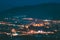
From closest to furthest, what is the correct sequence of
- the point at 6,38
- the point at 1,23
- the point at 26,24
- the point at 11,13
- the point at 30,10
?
the point at 6,38
the point at 1,23
the point at 26,24
the point at 11,13
the point at 30,10

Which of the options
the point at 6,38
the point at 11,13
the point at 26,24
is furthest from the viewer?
the point at 11,13

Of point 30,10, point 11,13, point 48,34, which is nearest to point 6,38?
point 48,34

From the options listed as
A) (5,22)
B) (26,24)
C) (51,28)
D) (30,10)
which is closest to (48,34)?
(51,28)

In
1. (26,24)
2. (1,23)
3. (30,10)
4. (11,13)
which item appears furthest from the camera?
(30,10)

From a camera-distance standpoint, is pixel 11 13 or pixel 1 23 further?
pixel 11 13

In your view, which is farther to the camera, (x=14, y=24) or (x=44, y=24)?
(x=44, y=24)

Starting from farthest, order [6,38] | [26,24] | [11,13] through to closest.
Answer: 1. [11,13]
2. [26,24]
3. [6,38]

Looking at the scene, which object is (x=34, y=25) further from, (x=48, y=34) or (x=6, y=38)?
(x=6, y=38)

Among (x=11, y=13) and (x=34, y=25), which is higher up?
(x=11, y=13)

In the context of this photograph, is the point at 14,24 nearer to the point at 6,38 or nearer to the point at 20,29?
the point at 20,29
